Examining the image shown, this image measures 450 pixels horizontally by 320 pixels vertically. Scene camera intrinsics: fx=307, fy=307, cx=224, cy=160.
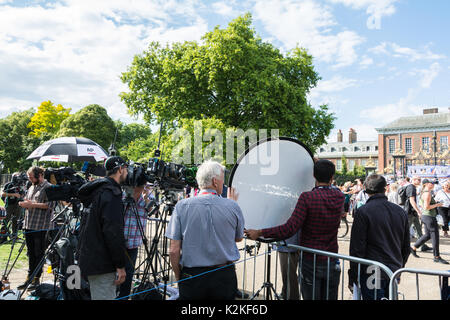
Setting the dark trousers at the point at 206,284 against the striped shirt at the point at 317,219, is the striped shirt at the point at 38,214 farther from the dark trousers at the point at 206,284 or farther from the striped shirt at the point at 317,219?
the striped shirt at the point at 317,219

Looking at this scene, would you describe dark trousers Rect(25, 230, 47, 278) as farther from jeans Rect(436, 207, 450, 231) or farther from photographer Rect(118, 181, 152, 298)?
jeans Rect(436, 207, 450, 231)

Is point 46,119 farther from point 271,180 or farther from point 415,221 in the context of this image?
point 271,180

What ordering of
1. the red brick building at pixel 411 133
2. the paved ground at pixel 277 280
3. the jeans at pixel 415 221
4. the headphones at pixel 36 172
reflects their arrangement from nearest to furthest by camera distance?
1. the paved ground at pixel 277 280
2. the headphones at pixel 36 172
3. the jeans at pixel 415 221
4. the red brick building at pixel 411 133

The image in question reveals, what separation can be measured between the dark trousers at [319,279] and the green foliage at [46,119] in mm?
47379

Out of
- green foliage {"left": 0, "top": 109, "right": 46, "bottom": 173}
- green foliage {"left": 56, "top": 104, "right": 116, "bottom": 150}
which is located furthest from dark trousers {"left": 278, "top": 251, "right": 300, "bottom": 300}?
green foliage {"left": 0, "top": 109, "right": 46, "bottom": 173}

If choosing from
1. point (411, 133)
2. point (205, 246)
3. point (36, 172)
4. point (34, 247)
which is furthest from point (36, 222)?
point (411, 133)

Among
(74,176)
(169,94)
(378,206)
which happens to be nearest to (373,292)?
(378,206)

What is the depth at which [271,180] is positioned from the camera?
2979mm

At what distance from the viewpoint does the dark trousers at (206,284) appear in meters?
2.39

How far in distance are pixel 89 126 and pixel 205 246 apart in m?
40.4

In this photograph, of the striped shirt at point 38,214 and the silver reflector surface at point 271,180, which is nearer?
the silver reflector surface at point 271,180

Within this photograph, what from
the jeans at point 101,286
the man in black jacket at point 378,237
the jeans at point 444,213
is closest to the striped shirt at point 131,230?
the jeans at point 101,286

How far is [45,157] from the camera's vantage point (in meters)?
6.95

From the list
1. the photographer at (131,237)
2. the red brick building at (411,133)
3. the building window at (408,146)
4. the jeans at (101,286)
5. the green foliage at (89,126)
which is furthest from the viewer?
the building window at (408,146)
